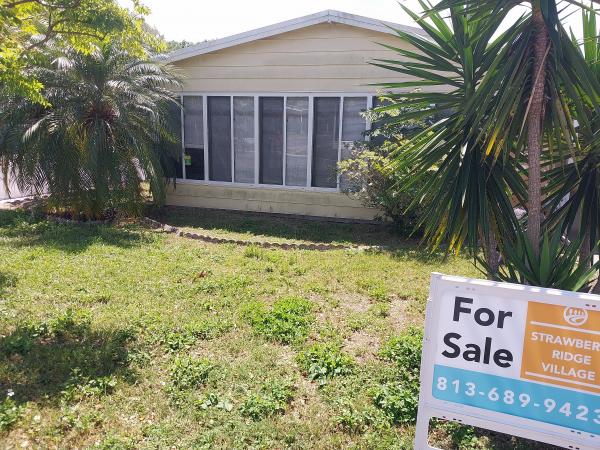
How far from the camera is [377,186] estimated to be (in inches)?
300

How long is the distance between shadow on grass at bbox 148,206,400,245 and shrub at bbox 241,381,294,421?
4435mm

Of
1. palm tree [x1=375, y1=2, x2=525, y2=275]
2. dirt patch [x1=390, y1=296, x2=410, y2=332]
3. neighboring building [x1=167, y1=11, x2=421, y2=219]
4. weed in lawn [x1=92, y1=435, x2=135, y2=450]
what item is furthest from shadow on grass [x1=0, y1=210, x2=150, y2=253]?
palm tree [x1=375, y1=2, x2=525, y2=275]

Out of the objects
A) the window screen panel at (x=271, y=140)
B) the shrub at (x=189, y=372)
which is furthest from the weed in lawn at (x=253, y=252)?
the window screen panel at (x=271, y=140)

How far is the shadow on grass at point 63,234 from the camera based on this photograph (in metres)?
6.80

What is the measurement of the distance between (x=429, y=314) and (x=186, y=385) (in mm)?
1880

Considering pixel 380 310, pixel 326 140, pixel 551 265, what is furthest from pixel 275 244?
pixel 551 265

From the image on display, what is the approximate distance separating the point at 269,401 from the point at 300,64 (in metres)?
6.97

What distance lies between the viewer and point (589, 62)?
320 centimetres

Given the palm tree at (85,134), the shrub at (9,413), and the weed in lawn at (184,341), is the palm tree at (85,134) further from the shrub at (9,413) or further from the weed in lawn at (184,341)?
the shrub at (9,413)

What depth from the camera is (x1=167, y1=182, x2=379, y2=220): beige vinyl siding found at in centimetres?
895

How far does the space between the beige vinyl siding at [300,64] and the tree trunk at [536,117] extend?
5401 millimetres

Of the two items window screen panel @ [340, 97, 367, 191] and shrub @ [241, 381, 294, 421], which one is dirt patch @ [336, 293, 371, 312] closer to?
shrub @ [241, 381, 294, 421]

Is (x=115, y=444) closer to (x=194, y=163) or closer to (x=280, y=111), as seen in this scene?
(x=280, y=111)

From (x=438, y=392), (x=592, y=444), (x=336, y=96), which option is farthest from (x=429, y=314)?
(x=336, y=96)
